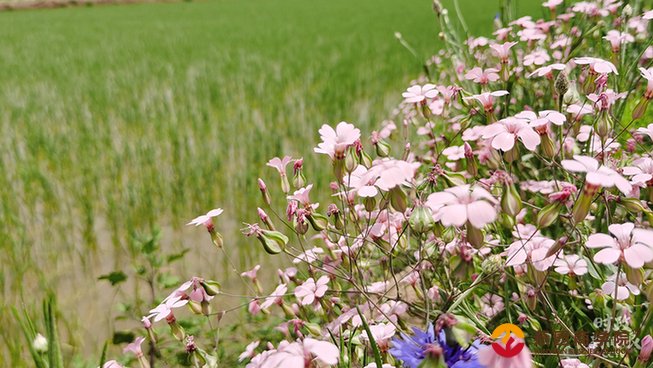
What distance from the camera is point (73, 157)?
324 centimetres

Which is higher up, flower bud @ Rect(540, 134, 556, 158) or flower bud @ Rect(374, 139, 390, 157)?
flower bud @ Rect(540, 134, 556, 158)

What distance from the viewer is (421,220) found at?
73cm

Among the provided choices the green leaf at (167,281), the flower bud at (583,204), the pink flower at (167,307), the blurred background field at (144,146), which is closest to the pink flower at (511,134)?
the flower bud at (583,204)

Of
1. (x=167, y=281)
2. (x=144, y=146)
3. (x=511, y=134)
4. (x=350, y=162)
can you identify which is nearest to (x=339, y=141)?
(x=350, y=162)

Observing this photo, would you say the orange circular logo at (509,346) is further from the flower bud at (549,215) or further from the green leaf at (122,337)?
the green leaf at (122,337)

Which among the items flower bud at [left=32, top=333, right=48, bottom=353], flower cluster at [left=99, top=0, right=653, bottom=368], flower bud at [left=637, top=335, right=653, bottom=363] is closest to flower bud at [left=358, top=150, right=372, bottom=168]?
flower cluster at [left=99, top=0, right=653, bottom=368]

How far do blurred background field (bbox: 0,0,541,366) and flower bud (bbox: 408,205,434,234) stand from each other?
0.96 m

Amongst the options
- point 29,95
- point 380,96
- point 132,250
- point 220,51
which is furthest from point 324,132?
point 220,51

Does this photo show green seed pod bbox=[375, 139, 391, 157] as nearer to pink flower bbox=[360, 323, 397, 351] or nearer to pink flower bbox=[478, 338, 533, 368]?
pink flower bbox=[360, 323, 397, 351]

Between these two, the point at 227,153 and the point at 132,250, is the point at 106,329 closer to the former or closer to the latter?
the point at 132,250

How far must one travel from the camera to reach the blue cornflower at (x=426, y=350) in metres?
0.58

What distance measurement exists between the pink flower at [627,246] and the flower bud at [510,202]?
100 millimetres

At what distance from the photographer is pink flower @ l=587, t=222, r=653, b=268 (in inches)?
23.6

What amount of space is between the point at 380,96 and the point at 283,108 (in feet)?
3.00
